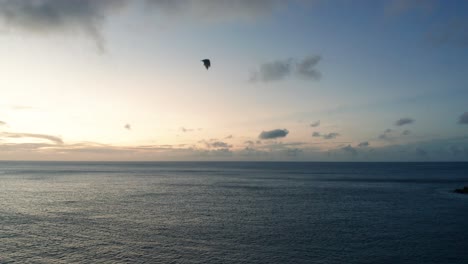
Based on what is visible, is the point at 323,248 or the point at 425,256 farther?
the point at 323,248

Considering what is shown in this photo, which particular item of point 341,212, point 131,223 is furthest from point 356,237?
point 131,223

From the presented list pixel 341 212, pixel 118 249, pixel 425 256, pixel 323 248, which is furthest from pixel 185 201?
pixel 425 256

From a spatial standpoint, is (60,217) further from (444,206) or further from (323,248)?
(444,206)

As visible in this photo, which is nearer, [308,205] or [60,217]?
[60,217]

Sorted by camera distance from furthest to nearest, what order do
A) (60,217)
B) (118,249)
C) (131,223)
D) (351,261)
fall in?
(60,217)
(131,223)
(118,249)
(351,261)

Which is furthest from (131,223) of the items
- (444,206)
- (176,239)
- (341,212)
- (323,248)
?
(444,206)

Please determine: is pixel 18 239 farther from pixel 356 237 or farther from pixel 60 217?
pixel 356 237

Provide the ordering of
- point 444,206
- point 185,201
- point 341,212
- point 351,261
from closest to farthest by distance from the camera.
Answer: point 351,261 → point 341,212 → point 444,206 → point 185,201

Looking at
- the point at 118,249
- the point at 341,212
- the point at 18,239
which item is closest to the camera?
the point at 118,249

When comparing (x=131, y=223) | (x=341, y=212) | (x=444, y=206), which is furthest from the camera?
(x=444, y=206)
